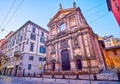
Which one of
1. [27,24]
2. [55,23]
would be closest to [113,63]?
[55,23]

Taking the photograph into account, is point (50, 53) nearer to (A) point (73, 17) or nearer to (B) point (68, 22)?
(B) point (68, 22)

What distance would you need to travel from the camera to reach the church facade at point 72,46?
1572 cm

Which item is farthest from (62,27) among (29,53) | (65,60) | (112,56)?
(112,56)

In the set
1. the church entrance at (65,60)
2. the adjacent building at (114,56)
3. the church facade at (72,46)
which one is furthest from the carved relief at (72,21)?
the adjacent building at (114,56)

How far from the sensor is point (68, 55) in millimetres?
18719

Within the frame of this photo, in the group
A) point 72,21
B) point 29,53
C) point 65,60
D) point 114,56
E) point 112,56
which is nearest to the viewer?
point 65,60

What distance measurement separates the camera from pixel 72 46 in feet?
60.7

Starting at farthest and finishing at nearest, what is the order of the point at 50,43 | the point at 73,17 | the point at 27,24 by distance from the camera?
the point at 27,24, the point at 50,43, the point at 73,17

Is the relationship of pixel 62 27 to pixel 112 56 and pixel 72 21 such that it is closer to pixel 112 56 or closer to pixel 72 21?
pixel 72 21

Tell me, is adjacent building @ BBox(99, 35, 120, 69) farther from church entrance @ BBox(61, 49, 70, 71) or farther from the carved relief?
the carved relief

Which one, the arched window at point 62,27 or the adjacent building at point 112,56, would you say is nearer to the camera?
the arched window at point 62,27

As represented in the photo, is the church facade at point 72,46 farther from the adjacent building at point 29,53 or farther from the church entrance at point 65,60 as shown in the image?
the adjacent building at point 29,53

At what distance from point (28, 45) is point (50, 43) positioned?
30.8 feet

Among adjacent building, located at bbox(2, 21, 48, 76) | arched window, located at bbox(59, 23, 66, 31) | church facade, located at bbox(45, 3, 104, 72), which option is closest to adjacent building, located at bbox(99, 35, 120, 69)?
church facade, located at bbox(45, 3, 104, 72)
